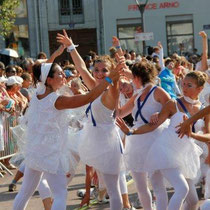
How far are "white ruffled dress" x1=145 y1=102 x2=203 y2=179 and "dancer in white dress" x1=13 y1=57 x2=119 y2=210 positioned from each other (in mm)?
927

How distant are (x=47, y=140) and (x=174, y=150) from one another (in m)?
1.32

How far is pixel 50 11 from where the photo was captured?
41.3 meters

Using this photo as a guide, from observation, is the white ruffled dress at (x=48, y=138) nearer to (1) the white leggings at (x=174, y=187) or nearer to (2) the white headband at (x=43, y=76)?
(2) the white headband at (x=43, y=76)

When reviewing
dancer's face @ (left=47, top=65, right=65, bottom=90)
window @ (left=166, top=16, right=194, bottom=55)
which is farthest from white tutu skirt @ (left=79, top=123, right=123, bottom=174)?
window @ (left=166, top=16, right=194, bottom=55)

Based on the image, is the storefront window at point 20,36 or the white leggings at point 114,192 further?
the storefront window at point 20,36

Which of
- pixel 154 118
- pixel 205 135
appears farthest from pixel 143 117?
pixel 205 135

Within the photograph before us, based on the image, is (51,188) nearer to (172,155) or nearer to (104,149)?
(104,149)

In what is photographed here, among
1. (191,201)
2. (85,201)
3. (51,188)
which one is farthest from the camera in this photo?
(85,201)

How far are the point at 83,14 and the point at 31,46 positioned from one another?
3584mm

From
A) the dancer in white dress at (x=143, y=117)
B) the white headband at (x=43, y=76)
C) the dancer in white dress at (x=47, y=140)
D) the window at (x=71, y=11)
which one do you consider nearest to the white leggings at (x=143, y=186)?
the dancer in white dress at (x=143, y=117)

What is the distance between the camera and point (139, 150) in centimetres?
757

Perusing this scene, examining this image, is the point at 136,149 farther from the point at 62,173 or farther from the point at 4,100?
the point at 4,100

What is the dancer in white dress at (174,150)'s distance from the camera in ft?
23.8

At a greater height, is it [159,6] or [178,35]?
[159,6]
